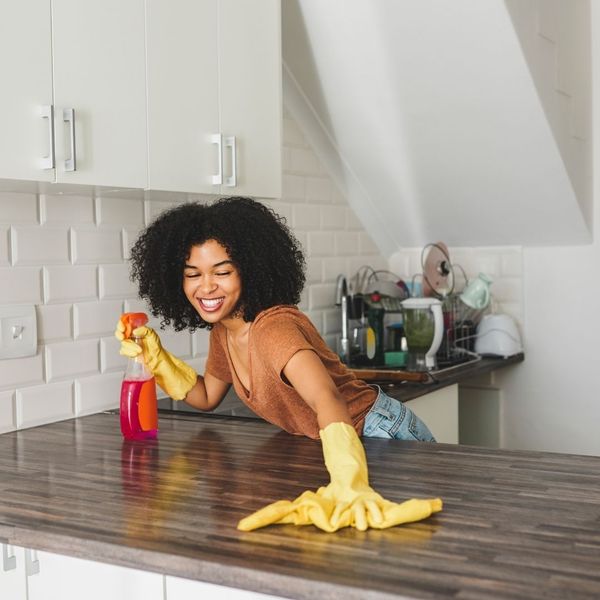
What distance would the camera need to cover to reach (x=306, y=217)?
10.8 feet

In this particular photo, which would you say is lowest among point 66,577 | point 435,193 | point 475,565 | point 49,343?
point 66,577

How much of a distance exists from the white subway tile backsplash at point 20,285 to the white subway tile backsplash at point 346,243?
1.45 metres

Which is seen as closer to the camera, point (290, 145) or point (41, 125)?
point (41, 125)

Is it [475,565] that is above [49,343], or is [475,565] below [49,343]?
below

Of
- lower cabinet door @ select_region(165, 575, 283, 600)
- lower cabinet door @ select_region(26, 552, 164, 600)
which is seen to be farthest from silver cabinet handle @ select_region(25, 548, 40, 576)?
lower cabinet door @ select_region(165, 575, 283, 600)

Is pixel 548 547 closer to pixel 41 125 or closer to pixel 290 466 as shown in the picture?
pixel 290 466

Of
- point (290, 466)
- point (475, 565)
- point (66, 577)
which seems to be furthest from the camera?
point (290, 466)

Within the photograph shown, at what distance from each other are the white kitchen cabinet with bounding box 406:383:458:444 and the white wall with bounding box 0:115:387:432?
0.71 m

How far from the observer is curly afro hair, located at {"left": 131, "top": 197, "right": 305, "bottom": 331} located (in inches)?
78.0

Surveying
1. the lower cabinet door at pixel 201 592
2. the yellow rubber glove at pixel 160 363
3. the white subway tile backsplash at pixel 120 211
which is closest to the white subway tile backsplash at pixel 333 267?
the white subway tile backsplash at pixel 120 211

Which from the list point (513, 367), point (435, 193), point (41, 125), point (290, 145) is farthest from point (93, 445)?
point (513, 367)

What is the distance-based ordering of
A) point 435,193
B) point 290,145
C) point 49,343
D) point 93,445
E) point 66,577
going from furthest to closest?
point 435,193 < point 290,145 < point 49,343 < point 93,445 < point 66,577

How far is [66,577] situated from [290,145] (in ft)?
6.56

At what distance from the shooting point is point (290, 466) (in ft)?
5.78
